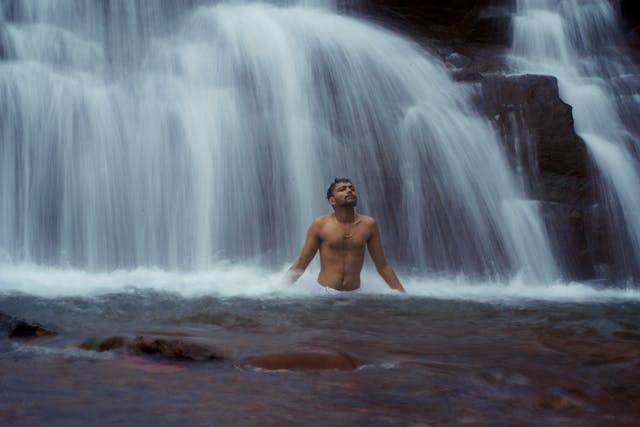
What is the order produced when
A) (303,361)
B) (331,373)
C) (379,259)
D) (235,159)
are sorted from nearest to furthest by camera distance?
(331,373) → (303,361) → (379,259) → (235,159)

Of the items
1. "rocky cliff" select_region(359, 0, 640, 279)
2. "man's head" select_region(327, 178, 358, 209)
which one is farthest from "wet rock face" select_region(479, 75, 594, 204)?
"man's head" select_region(327, 178, 358, 209)

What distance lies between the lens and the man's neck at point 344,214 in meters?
6.99

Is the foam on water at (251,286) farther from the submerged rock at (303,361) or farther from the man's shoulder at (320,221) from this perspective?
the submerged rock at (303,361)

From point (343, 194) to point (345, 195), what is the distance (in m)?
0.02

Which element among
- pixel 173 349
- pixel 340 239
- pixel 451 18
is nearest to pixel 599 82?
pixel 451 18

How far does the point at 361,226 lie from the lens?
23.1 feet

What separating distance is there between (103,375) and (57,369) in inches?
9.9

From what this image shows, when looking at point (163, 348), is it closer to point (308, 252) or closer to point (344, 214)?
point (308, 252)

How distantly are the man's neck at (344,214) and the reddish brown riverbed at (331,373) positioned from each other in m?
2.08

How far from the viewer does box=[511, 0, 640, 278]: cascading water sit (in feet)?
27.5

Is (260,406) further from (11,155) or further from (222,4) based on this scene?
(222,4)

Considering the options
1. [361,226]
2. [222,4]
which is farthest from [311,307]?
[222,4]

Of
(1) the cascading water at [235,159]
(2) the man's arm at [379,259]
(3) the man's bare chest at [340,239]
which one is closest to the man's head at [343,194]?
(3) the man's bare chest at [340,239]

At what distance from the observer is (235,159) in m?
8.20
